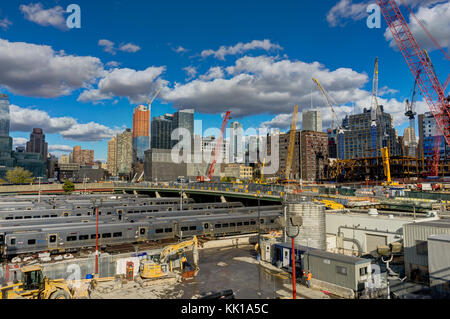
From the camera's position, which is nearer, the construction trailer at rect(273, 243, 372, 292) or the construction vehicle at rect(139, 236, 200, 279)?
the construction trailer at rect(273, 243, 372, 292)

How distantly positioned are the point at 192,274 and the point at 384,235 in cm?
2313

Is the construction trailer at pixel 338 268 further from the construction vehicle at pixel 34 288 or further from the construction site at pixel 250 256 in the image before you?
the construction vehicle at pixel 34 288

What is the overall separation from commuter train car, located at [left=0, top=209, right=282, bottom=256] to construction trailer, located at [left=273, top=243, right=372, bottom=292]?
1219 cm

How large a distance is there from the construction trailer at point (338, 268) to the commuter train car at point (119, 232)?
12.2m

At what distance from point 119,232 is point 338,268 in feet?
108

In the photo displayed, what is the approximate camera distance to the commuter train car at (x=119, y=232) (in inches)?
1592

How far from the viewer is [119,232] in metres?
46.7

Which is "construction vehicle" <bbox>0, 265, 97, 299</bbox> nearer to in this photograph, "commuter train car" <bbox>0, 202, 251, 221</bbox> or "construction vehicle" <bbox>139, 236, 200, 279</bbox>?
"construction vehicle" <bbox>139, 236, 200, 279</bbox>

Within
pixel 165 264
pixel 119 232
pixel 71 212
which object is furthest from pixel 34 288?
pixel 71 212

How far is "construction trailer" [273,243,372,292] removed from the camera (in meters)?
25.6

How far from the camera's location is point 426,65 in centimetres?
10094

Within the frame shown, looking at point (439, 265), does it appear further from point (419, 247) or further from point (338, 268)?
point (338, 268)

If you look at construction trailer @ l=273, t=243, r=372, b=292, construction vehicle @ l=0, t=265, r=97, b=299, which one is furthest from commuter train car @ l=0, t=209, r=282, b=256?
construction vehicle @ l=0, t=265, r=97, b=299

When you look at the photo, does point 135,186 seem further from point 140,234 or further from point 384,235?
point 384,235
